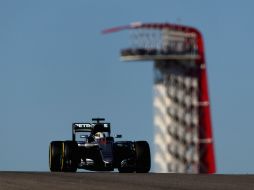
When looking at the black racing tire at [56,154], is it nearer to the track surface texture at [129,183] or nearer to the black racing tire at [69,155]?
the black racing tire at [69,155]

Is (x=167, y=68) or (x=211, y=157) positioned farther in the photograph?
(x=167, y=68)

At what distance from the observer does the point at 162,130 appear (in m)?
151

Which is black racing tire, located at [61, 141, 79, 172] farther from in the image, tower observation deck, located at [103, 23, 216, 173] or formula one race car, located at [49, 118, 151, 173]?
tower observation deck, located at [103, 23, 216, 173]

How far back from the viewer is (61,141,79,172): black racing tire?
42.0 m

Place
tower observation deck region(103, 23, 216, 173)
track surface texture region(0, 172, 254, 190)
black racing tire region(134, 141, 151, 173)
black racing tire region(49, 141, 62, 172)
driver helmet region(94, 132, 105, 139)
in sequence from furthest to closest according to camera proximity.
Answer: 1. tower observation deck region(103, 23, 216, 173)
2. driver helmet region(94, 132, 105, 139)
3. black racing tire region(49, 141, 62, 172)
4. black racing tire region(134, 141, 151, 173)
5. track surface texture region(0, 172, 254, 190)

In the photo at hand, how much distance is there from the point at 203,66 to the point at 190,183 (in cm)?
11611

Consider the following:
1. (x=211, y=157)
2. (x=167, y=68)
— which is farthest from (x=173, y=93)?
(x=211, y=157)

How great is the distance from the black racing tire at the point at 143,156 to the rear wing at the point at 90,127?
11.5ft

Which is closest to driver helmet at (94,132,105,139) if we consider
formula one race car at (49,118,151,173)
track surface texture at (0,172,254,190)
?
formula one race car at (49,118,151,173)

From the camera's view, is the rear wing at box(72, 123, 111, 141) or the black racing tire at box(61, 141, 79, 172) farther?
the rear wing at box(72, 123, 111, 141)

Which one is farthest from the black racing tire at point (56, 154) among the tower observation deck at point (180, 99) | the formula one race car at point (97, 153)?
the tower observation deck at point (180, 99)

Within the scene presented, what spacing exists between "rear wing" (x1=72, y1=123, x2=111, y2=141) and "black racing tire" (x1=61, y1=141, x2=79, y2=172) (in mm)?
3161

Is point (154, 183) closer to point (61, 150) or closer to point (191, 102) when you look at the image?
point (61, 150)

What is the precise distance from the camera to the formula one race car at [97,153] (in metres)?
42.1
